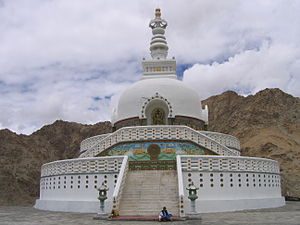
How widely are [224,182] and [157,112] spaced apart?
836 cm

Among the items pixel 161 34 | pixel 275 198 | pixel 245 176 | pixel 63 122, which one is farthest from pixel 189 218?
pixel 63 122

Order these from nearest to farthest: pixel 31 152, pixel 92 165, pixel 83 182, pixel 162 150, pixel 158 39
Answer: pixel 92 165 < pixel 83 182 < pixel 162 150 < pixel 158 39 < pixel 31 152

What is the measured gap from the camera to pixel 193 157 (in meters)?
15.9

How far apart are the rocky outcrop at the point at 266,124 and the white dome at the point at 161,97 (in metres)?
21.3

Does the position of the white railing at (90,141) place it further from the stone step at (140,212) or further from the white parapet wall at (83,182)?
the stone step at (140,212)

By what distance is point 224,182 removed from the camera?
52.9 ft

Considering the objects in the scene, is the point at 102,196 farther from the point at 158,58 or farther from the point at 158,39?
the point at 158,39

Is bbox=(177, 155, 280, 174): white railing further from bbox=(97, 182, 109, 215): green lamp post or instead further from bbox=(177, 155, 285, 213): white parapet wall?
bbox=(97, 182, 109, 215): green lamp post

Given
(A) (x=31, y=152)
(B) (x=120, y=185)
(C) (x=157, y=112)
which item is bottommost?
(B) (x=120, y=185)

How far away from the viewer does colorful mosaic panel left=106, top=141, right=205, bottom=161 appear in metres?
18.2

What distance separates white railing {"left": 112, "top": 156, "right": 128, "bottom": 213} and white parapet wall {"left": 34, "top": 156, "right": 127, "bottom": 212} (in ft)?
1.11

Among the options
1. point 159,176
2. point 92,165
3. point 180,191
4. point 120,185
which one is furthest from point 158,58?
point 180,191

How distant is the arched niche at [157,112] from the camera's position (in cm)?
2289

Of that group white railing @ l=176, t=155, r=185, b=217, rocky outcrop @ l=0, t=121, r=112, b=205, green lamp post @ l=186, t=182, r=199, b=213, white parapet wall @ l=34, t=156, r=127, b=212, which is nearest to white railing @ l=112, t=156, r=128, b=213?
white parapet wall @ l=34, t=156, r=127, b=212
